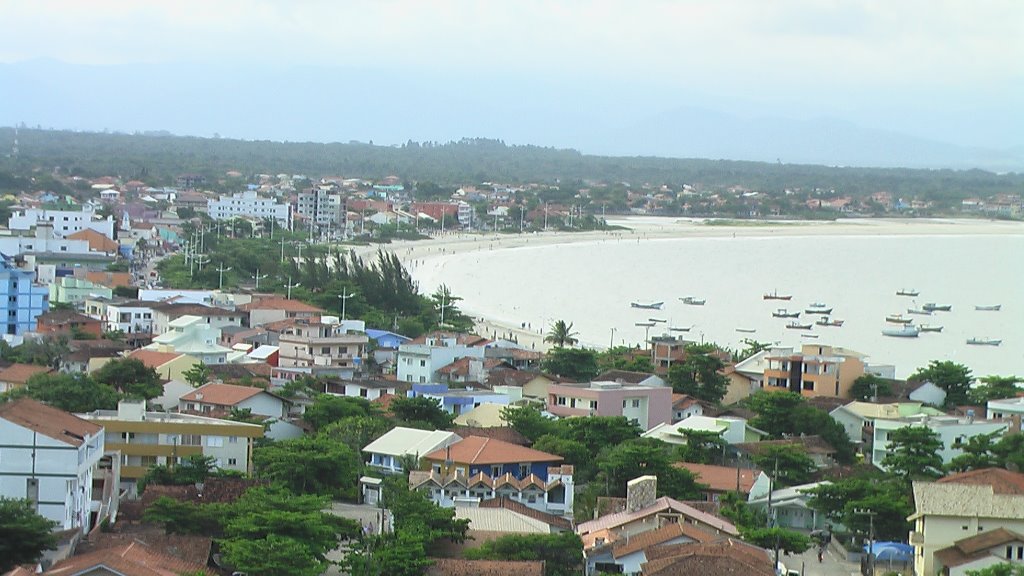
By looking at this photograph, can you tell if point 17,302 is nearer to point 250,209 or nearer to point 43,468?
point 43,468

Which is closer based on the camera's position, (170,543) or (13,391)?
(170,543)

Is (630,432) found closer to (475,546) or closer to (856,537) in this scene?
(856,537)

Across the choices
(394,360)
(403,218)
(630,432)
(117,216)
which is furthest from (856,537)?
(403,218)

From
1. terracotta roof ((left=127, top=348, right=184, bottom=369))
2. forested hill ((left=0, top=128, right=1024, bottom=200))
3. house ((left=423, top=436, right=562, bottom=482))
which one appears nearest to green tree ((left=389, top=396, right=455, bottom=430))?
house ((left=423, top=436, right=562, bottom=482))

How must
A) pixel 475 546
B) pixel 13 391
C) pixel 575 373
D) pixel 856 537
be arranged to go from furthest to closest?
pixel 575 373 → pixel 13 391 → pixel 856 537 → pixel 475 546

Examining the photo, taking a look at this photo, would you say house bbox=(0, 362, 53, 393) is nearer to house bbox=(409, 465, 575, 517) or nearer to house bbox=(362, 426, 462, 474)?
house bbox=(362, 426, 462, 474)

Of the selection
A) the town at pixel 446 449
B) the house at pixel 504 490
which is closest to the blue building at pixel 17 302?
the town at pixel 446 449

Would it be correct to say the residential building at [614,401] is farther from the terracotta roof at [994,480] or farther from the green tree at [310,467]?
the green tree at [310,467]
